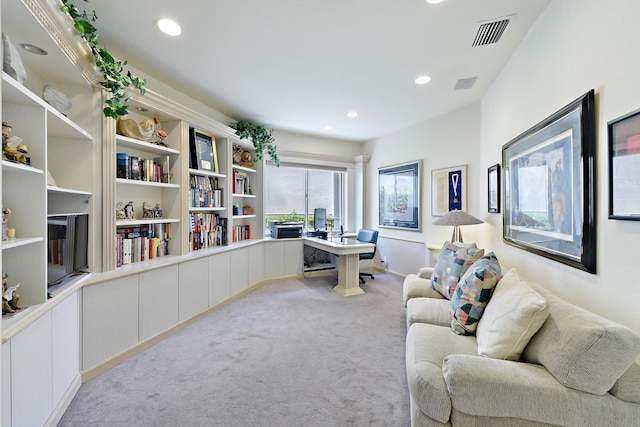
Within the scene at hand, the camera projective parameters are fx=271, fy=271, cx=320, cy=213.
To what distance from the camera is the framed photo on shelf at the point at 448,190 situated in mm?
3773

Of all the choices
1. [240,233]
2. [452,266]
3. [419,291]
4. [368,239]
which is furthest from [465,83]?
[240,233]

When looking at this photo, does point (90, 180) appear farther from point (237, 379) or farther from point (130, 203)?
point (237, 379)

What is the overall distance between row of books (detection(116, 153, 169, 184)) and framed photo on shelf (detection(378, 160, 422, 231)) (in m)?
3.57

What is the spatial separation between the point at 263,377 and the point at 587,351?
186 centimetres

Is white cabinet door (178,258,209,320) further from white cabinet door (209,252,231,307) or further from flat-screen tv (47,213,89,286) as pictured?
flat-screen tv (47,213,89,286)

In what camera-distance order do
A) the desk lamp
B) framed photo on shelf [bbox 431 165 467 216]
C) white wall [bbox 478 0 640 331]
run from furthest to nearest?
framed photo on shelf [bbox 431 165 467 216], the desk lamp, white wall [bbox 478 0 640 331]

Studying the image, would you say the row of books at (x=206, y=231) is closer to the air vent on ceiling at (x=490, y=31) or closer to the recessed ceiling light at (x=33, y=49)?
the recessed ceiling light at (x=33, y=49)

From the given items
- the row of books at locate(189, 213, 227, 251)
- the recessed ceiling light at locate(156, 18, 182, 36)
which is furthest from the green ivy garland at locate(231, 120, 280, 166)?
the recessed ceiling light at locate(156, 18, 182, 36)

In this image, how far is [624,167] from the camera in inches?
45.4

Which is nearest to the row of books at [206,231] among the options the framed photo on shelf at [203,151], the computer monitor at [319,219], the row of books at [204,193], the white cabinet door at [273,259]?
the row of books at [204,193]

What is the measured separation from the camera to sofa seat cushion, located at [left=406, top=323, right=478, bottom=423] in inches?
46.8

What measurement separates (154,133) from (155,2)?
1.37 metres

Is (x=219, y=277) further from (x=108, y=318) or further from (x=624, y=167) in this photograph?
(x=624, y=167)

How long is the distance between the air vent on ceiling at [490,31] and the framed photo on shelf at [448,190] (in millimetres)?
1812
